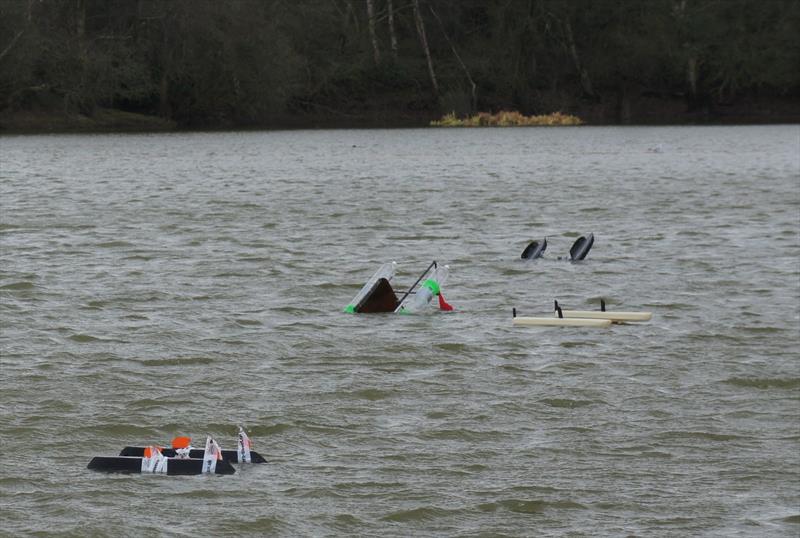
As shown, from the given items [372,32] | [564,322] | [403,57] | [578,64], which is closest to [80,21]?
[372,32]

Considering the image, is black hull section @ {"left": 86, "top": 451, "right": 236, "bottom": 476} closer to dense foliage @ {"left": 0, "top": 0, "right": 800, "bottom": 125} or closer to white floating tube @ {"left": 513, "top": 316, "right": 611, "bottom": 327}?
white floating tube @ {"left": 513, "top": 316, "right": 611, "bottom": 327}

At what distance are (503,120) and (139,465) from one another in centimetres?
10436

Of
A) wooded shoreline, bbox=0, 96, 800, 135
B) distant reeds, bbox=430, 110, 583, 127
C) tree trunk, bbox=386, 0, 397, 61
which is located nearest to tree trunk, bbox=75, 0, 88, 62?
wooded shoreline, bbox=0, 96, 800, 135

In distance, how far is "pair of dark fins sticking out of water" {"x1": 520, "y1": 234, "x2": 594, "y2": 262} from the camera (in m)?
25.4

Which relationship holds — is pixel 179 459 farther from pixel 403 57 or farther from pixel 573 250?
pixel 403 57

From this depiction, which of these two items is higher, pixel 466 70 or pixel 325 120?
pixel 466 70

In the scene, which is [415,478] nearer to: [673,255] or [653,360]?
[653,360]

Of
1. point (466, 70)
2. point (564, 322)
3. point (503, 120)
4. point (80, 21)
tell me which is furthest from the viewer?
point (466, 70)

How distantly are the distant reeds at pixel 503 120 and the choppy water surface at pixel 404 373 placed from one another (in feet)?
254

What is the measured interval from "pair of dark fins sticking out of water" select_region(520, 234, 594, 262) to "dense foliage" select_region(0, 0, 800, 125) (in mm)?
73902

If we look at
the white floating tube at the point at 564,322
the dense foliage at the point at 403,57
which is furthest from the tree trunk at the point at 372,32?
the white floating tube at the point at 564,322

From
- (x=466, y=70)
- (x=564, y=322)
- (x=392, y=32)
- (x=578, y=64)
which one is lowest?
(x=564, y=322)

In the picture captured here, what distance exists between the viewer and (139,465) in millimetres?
11742

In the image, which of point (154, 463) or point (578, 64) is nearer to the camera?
point (154, 463)
